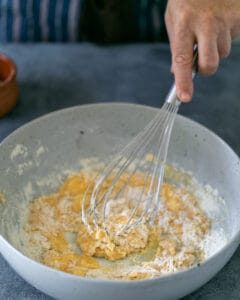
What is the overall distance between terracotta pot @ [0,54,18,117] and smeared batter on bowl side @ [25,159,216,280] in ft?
0.62

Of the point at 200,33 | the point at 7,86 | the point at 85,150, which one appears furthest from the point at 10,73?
the point at 200,33

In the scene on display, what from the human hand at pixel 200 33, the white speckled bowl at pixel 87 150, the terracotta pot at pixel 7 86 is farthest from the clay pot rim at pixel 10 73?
the human hand at pixel 200 33

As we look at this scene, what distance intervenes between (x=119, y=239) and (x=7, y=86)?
0.32 metres

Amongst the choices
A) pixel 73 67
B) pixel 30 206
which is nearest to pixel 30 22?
pixel 73 67

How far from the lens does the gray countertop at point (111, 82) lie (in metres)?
0.92

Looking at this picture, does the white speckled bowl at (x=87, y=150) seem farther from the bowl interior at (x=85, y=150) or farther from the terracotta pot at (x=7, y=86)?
the terracotta pot at (x=7, y=86)

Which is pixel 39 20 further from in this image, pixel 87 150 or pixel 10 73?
pixel 87 150

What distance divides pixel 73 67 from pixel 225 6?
38 cm

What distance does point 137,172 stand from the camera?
0.82 metres

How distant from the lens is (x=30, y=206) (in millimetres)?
760

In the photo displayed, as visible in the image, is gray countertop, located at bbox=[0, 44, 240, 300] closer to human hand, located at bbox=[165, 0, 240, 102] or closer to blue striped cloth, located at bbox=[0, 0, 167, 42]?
blue striped cloth, located at bbox=[0, 0, 167, 42]

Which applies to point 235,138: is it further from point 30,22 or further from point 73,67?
point 30,22

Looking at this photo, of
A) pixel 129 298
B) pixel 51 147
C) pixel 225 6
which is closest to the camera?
pixel 129 298

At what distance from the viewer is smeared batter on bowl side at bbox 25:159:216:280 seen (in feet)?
2.19
